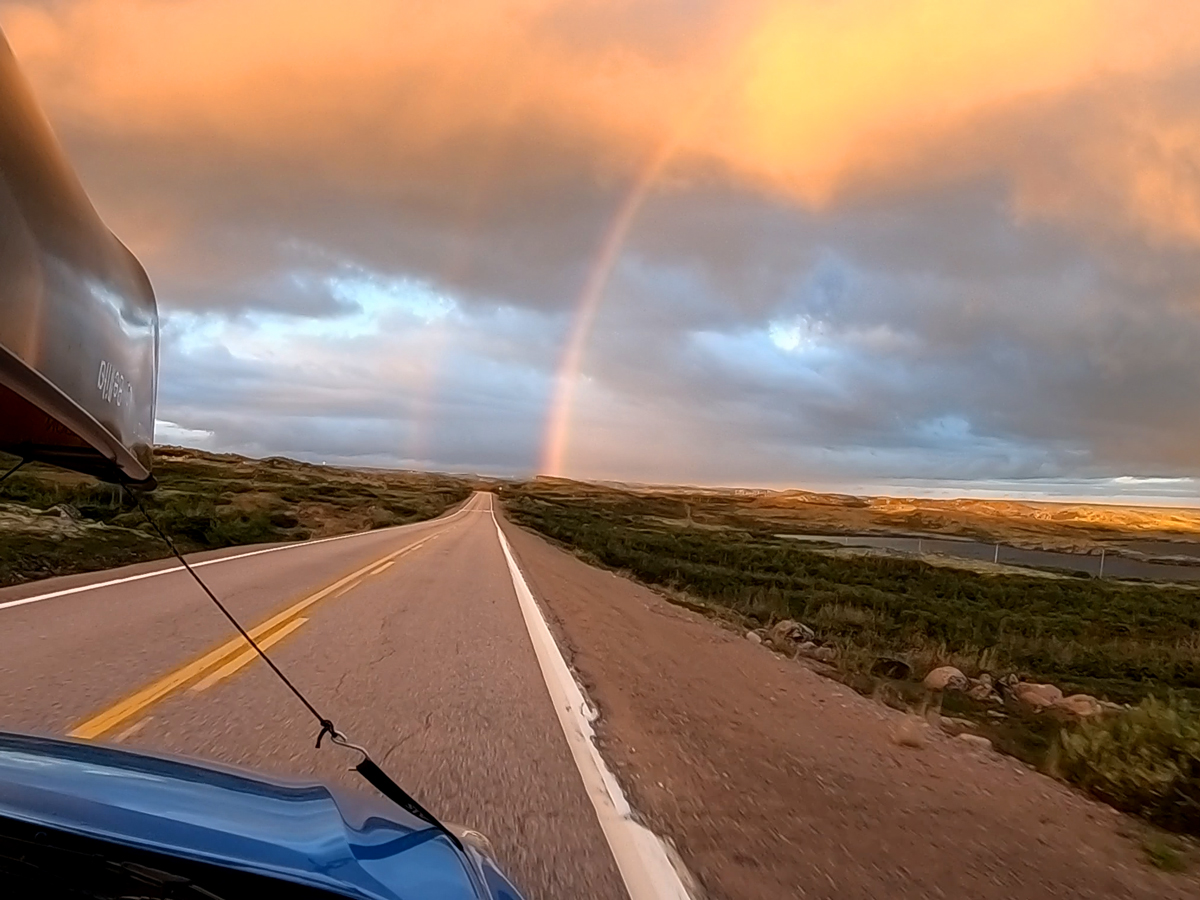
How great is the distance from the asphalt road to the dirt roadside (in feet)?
1.98

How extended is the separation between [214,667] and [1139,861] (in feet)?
23.4

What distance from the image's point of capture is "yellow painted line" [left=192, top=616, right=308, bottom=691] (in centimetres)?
774

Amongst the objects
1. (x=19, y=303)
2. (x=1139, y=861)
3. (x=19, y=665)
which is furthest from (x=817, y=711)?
(x=19, y=303)

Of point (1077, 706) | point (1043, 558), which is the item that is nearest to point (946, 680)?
point (1077, 706)

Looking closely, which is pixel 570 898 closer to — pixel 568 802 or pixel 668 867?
pixel 668 867

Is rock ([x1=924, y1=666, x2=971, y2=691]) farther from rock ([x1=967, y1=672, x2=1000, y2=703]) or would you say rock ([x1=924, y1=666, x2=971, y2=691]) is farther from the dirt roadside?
the dirt roadside

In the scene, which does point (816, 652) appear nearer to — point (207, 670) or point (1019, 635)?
point (207, 670)

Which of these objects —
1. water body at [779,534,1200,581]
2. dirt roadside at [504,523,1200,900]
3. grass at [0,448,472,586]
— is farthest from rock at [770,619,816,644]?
water body at [779,534,1200,581]

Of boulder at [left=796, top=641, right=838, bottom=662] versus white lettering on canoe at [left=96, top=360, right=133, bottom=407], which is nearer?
white lettering on canoe at [left=96, top=360, right=133, bottom=407]

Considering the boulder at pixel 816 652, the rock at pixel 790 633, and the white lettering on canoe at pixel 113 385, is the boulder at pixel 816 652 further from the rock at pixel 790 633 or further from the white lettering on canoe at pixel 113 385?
the white lettering on canoe at pixel 113 385

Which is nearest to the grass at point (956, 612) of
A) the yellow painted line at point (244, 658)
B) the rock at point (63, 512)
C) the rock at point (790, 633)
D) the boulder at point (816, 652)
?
the boulder at point (816, 652)

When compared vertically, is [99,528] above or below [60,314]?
below

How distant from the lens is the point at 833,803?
5.73 metres

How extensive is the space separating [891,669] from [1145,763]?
20.6 feet
